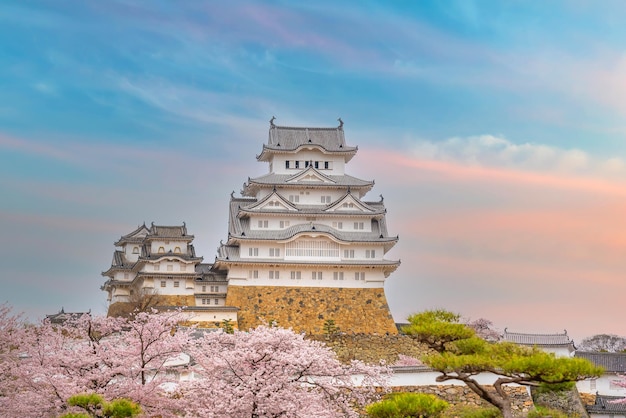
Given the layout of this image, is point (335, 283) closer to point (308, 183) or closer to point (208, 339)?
point (308, 183)

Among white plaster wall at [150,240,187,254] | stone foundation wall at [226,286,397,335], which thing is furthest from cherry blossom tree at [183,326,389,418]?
white plaster wall at [150,240,187,254]

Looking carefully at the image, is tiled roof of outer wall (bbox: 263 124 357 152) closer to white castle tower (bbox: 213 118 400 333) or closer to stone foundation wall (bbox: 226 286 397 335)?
white castle tower (bbox: 213 118 400 333)

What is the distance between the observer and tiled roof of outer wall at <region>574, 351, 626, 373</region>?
50.7 meters

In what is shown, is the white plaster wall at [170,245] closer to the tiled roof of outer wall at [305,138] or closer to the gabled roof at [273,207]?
the gabled roof at [273,207]

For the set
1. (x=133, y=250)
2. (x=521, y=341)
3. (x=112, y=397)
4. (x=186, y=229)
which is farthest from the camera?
(x=133, y=250)

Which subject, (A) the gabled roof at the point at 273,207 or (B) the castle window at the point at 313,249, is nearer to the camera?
(B) the castle window at the point at 313,249

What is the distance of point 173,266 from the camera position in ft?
211

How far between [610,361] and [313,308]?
19.4m

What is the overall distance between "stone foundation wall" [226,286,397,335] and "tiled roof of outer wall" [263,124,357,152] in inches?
455

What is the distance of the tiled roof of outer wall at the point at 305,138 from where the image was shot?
68812 mm

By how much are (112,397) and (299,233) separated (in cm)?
3416

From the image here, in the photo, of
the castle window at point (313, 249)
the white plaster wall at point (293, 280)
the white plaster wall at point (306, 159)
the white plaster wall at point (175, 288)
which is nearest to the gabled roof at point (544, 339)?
the white plaster wall at point (293, 280)

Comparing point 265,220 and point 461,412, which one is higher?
point 265,220

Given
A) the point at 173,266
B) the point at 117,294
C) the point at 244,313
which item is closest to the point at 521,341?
the point at 244,313
